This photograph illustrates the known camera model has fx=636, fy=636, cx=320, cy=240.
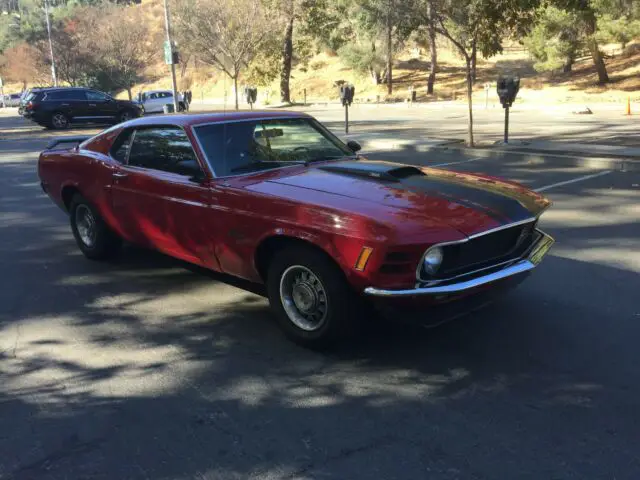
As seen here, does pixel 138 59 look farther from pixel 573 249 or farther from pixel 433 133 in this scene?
pixel 573 249

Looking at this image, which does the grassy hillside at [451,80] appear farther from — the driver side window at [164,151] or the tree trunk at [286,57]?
the driver side window at [164,151]

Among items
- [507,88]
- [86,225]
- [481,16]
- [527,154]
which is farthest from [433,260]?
[507,88]

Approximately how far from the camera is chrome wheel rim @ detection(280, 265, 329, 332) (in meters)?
4.12

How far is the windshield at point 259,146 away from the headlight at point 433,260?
168cm

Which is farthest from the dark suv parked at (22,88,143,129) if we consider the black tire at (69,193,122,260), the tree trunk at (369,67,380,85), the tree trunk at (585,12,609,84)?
the tree trunk at (369,67,380,85)

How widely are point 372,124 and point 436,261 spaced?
21.4m

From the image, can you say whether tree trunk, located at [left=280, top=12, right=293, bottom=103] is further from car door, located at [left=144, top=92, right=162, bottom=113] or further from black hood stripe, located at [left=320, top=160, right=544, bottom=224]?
black hood stripe, located at [left=320, top=160, right=544, bottom=224]

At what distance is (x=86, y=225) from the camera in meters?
6.65

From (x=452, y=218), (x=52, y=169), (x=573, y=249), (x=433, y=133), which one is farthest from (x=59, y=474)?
(x=433, y=133)

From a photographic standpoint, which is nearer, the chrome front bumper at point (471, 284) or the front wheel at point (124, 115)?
the chrome front bumper at point (471, 284)

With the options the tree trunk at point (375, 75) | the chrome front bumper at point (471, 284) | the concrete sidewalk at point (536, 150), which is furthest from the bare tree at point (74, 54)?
the chrome front bumper at point (471, 284)

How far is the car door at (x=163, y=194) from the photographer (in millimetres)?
4879

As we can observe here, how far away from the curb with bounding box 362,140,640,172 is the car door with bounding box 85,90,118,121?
13.9m

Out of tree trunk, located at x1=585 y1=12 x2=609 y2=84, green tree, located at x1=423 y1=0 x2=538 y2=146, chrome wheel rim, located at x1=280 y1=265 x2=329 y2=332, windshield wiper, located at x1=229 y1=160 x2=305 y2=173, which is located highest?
tree trunk, located at x1=585 y1=12 x2=609 y2=84
